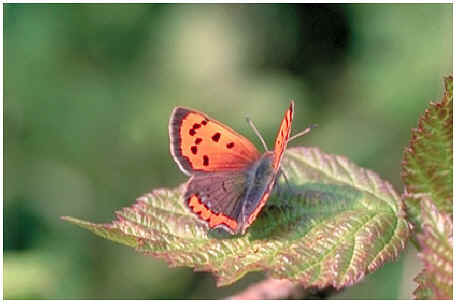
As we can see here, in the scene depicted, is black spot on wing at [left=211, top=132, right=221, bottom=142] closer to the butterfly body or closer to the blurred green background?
the butterfly body

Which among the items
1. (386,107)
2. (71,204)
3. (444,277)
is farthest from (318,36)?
(444,277)

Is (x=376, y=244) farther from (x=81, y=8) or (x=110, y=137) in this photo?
(x=81, y=8)

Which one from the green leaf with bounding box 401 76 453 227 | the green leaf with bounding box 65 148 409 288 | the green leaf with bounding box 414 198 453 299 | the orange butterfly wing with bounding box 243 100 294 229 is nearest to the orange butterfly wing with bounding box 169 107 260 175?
the green leaf with bounding box 65 148 409 288

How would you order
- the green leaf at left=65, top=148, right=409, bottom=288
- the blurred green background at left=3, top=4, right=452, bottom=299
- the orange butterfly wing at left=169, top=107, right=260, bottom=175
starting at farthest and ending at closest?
1. the blurred green background at left=3, top=4, right=452, bottom=299
2. the orange butterfly wing at left=169, top=107, right=260, bottom=175
3. the green leaf at left=65, top=148, right=409, bottom=288

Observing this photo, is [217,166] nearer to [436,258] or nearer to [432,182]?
[432,182]

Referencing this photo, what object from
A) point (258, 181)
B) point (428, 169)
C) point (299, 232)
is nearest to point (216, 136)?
point (258, 181)
